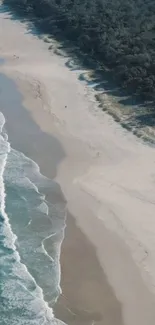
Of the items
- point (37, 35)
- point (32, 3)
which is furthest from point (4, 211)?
point (32, 3)

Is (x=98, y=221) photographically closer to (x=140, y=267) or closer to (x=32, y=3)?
(x=140, y=267)

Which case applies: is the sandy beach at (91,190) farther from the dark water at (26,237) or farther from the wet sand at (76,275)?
the dark water at (26,237)

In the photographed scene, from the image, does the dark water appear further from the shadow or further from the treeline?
the treeline

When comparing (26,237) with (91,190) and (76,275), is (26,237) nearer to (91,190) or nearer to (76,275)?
(76,275)

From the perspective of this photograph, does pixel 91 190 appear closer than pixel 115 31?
Yes

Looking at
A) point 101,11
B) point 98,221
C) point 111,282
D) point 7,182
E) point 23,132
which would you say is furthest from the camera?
point 101,11

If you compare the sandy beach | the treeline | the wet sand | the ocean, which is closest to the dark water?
the ocean

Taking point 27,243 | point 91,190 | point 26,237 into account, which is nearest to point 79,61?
point 91,190
